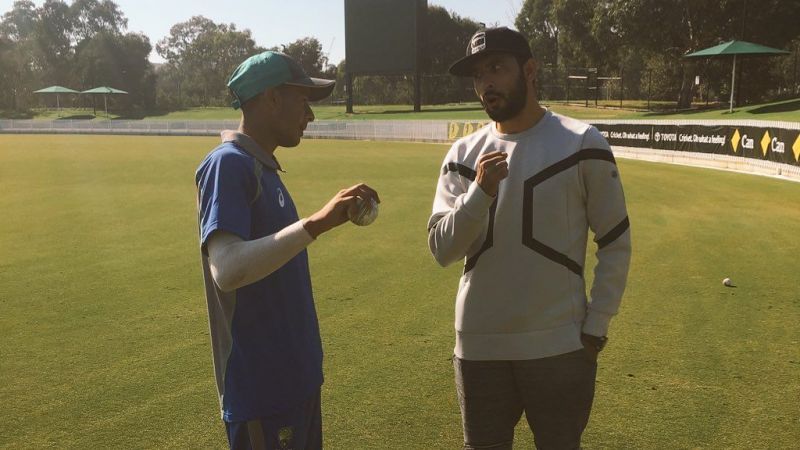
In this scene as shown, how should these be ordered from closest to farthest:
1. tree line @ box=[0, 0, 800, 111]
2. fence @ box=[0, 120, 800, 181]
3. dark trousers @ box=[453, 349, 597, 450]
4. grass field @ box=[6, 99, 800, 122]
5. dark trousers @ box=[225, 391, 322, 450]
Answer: dark trousers @ box=[225, 391, 322, 450] < dark trousers @ box=[453, 349, 597, 450] < fence @ box=[0, 120, 800, 181] < grass field @ box=[6, 99, 800, 122] < tree line @ box=[0, 0, 800, 111]

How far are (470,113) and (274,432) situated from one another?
1902 inches

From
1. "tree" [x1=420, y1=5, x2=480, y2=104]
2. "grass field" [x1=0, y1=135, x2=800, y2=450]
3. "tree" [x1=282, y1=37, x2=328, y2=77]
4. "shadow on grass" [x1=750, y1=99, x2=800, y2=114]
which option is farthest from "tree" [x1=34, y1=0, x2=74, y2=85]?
"grass field" [x1=0, y1=135, x2=800, y2=450]

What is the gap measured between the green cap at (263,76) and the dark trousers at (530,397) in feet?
4.62

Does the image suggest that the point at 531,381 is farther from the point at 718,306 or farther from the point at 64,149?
the point at 64,149

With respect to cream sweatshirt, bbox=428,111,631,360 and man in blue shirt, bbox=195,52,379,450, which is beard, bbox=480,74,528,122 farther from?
man in blue shirt, bbox=195,52,379,450

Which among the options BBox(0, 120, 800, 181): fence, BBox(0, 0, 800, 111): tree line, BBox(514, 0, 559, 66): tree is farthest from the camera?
BBox(514, 0, 559, 66): tree

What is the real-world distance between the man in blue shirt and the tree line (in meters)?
33.7

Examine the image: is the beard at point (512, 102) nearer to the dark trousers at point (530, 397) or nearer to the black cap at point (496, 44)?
the black cap at point (496, 44)

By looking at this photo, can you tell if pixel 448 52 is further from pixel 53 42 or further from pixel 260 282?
pixel 260 282

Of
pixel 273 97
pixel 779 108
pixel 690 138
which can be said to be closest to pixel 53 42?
pixel 779 108

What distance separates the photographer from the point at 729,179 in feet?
59.4

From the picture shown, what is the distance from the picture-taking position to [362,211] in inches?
87.6

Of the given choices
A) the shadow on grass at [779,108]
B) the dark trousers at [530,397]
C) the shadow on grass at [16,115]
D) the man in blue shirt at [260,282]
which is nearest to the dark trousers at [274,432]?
the man in blue shirt at [260,282]

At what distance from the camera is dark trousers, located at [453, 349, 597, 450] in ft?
9.03
